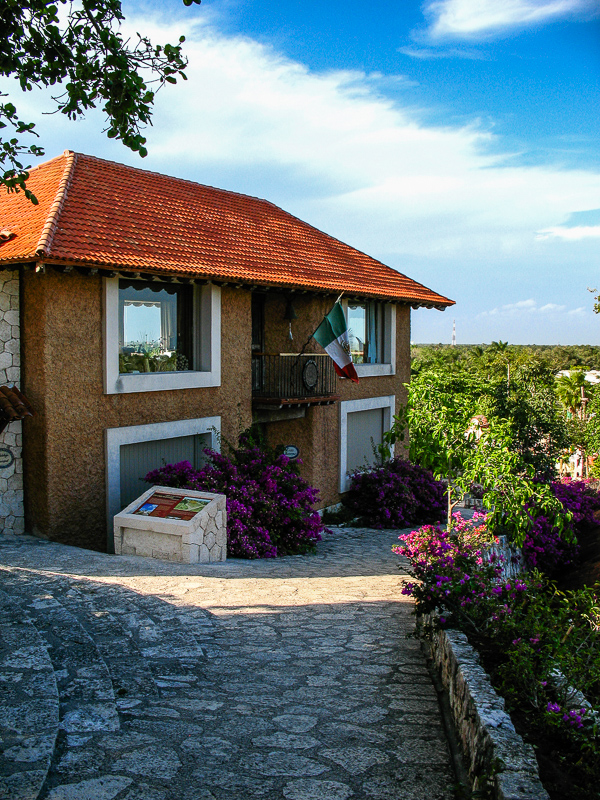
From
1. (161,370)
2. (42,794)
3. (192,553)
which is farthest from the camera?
(161,370)

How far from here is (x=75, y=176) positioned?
12.2m

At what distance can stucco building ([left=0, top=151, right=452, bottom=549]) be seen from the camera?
384 inches

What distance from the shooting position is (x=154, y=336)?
11.8m

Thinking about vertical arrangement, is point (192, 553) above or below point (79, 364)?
below

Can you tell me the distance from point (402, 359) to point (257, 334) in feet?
17.2

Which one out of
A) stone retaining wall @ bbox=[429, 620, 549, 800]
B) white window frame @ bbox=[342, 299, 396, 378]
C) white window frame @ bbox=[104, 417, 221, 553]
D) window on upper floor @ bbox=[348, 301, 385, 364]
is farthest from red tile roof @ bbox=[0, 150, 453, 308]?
stone retaining wall @ bbox=[429, 620, 549, 800]

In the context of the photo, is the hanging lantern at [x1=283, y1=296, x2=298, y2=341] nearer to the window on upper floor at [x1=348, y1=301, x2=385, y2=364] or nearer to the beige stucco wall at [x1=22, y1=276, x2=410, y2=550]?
the window on upper floor at [x1=348, y1=301, x2=385, y2=364]

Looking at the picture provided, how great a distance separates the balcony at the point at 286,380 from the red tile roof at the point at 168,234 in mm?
1544

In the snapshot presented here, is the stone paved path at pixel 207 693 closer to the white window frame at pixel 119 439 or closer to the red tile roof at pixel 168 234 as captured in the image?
the white window frame at pixel 119 439

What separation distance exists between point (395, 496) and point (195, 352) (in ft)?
19.5

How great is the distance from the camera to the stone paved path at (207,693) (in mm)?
3535

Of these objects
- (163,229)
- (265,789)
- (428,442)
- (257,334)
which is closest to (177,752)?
(265,789)

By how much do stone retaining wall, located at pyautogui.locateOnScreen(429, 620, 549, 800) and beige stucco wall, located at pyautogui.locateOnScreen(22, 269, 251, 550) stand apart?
6658mm

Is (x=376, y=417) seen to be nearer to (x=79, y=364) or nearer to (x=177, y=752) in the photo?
(x=79, y=364)
